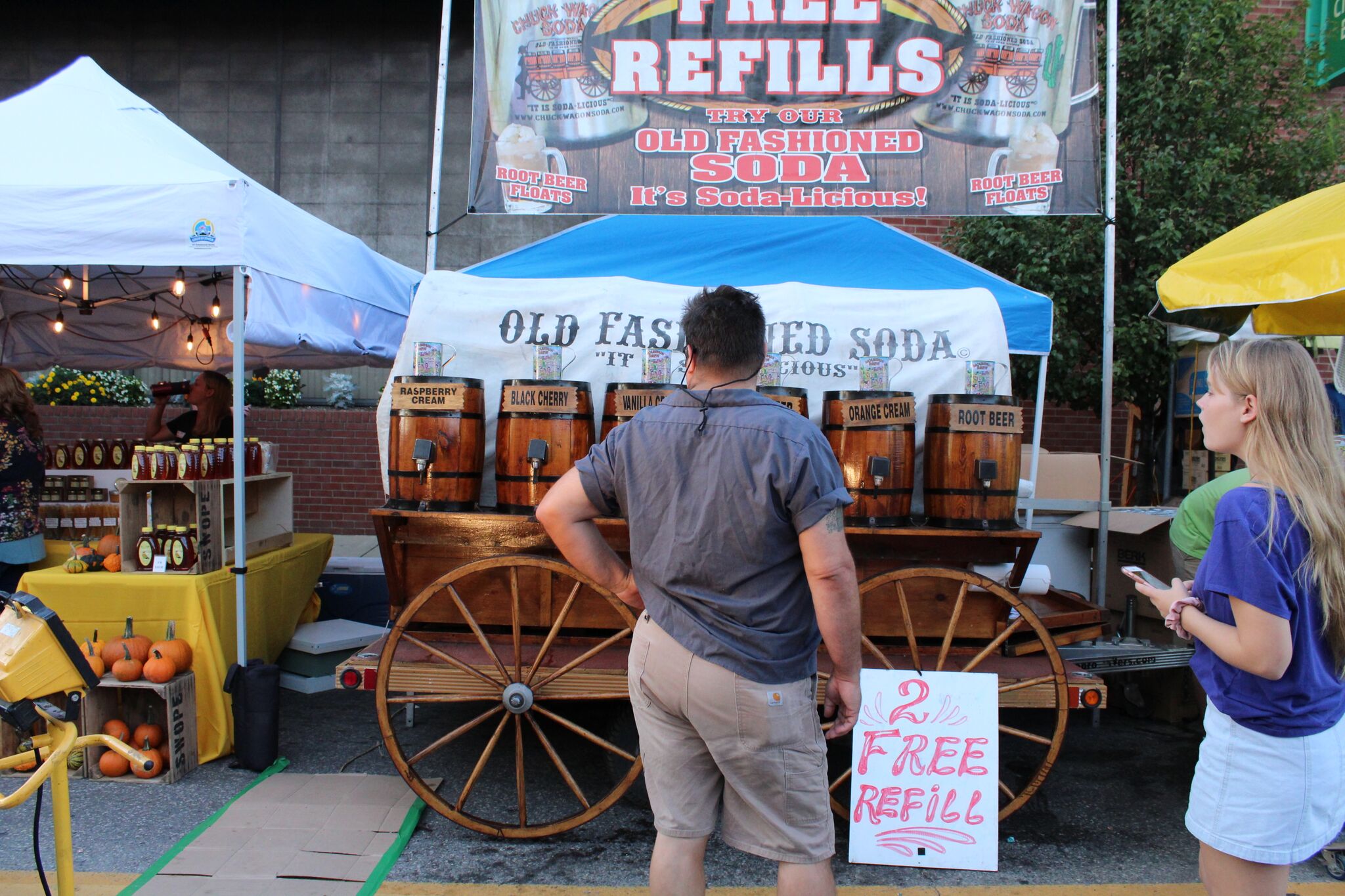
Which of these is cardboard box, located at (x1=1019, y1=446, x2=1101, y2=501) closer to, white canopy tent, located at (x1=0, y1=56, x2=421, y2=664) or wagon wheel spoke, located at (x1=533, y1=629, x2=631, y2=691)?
wagon wheel spoke, located at (x1=533, y1=629, x2=631, y2=691)

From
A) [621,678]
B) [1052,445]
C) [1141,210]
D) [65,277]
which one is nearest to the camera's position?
[621,678]

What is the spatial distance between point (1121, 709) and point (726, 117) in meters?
3.94

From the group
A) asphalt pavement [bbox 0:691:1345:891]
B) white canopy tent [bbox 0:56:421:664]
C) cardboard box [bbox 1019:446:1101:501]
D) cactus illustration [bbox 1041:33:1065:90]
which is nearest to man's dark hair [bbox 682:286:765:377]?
asphalt pavement [bbox 0:691:1345:891]

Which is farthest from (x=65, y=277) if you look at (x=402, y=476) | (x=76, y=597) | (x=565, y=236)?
(x=402, y=476)

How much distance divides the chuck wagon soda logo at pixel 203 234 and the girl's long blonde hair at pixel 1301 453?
3.86m

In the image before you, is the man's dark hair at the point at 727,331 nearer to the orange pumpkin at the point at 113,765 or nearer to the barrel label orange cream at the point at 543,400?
the barrel label orange cream at the point at 543,400

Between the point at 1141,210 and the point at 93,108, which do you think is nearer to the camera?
the point at 93,108

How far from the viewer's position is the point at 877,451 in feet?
11.9

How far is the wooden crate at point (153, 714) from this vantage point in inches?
157

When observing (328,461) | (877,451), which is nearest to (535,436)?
(877,451)

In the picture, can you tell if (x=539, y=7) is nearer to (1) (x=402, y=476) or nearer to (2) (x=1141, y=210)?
(1) (x=402, y=476)

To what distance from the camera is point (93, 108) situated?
4.66 metres

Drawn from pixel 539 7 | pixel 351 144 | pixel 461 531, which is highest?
pixel 351 144

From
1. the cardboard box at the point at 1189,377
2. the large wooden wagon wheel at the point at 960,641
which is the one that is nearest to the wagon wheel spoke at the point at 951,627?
the large wooden wagon wheel at the point at 960,641
